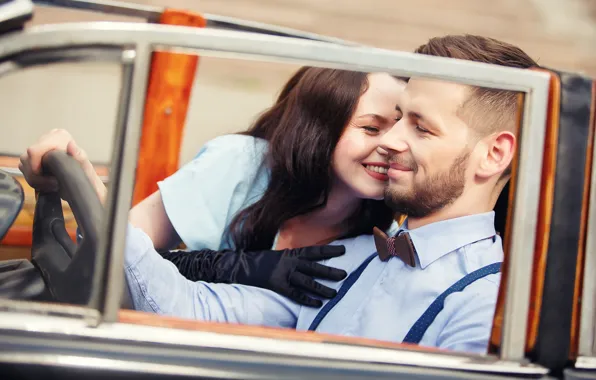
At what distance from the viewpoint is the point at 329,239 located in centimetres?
219

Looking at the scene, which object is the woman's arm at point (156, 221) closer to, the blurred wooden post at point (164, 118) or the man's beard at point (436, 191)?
the blurred wooden post at point (164, 118)

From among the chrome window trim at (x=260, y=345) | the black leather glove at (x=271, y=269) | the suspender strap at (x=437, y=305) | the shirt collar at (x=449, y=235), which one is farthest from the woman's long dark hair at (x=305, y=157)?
the chrome window trim at (x=260, y=345)

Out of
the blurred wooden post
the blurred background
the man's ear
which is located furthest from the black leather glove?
the blurred background

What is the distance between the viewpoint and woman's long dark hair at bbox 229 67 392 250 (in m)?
2.11

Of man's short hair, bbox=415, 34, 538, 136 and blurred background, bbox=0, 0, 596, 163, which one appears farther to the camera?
blurred background, bbox=0, 0, 596, 163

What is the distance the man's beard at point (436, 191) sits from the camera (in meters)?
1.76

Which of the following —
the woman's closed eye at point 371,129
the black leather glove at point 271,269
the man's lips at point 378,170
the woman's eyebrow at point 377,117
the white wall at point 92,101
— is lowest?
the black leather glove at point 271,269

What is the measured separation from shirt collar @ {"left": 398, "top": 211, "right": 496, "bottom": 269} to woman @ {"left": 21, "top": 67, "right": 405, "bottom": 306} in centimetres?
30

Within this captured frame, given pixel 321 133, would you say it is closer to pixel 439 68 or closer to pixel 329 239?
pixel 329 239

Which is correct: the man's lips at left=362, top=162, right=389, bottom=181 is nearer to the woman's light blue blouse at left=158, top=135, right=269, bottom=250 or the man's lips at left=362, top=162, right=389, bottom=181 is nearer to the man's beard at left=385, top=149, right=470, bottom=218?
the man's beard at left=385, top=149, right=470, bottom=218

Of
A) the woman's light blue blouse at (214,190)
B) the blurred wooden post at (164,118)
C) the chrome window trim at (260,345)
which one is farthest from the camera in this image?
the blurred wooden post at (164,118)

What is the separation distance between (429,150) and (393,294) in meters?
0.37

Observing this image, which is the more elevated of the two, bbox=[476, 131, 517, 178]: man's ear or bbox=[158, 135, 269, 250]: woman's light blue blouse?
bbox=[476, 131, 517, 178]: man's ear

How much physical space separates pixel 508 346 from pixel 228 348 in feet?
1.68
